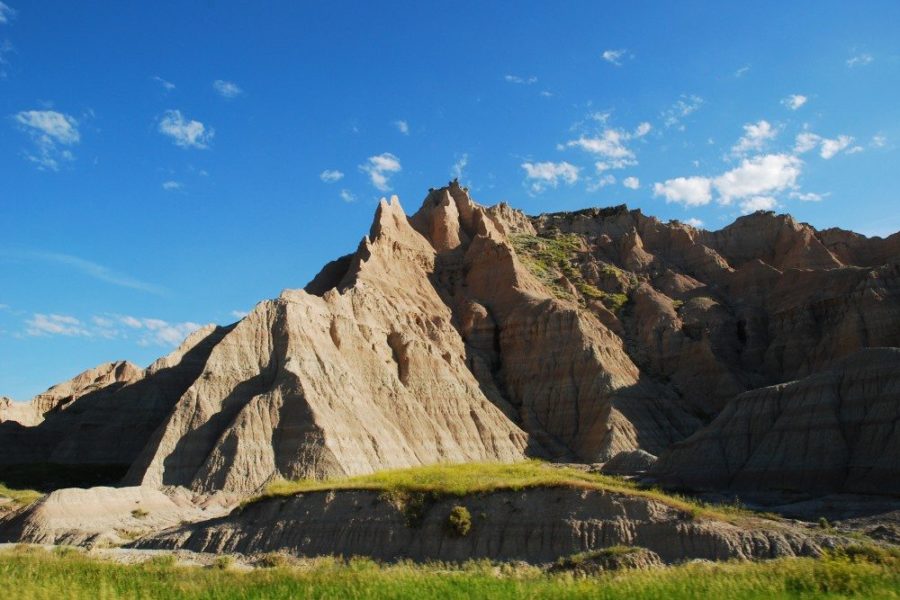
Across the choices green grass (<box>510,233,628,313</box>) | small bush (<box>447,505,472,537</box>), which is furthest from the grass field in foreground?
green grass (<box>510,233,628,313</box>)

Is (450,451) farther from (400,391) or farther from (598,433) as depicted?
(598,433)

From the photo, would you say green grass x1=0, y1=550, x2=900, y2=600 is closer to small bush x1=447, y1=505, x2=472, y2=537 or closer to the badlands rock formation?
small bush x1=447, y1=505, x2=472, y2=537

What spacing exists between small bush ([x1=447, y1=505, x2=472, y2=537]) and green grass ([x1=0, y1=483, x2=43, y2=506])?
37.2 m

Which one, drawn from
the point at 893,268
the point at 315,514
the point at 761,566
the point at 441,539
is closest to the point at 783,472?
the point at 441,539

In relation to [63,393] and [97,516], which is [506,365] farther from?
[63,393]

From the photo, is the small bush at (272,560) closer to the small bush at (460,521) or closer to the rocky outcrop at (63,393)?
the small bush at (460,521)

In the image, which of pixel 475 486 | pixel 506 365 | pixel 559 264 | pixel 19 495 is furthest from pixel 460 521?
pixel 559 264

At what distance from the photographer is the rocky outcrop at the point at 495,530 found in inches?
1225

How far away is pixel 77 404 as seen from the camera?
272 feet

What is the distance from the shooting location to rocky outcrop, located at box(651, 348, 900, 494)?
49.4 metres

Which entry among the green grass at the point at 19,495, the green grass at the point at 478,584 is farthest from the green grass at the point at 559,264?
the green grass at the point at 478,584

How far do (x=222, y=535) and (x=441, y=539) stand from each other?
12.6 m

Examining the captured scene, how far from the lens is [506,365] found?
94250mm

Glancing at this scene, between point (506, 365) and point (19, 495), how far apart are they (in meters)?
52.0
